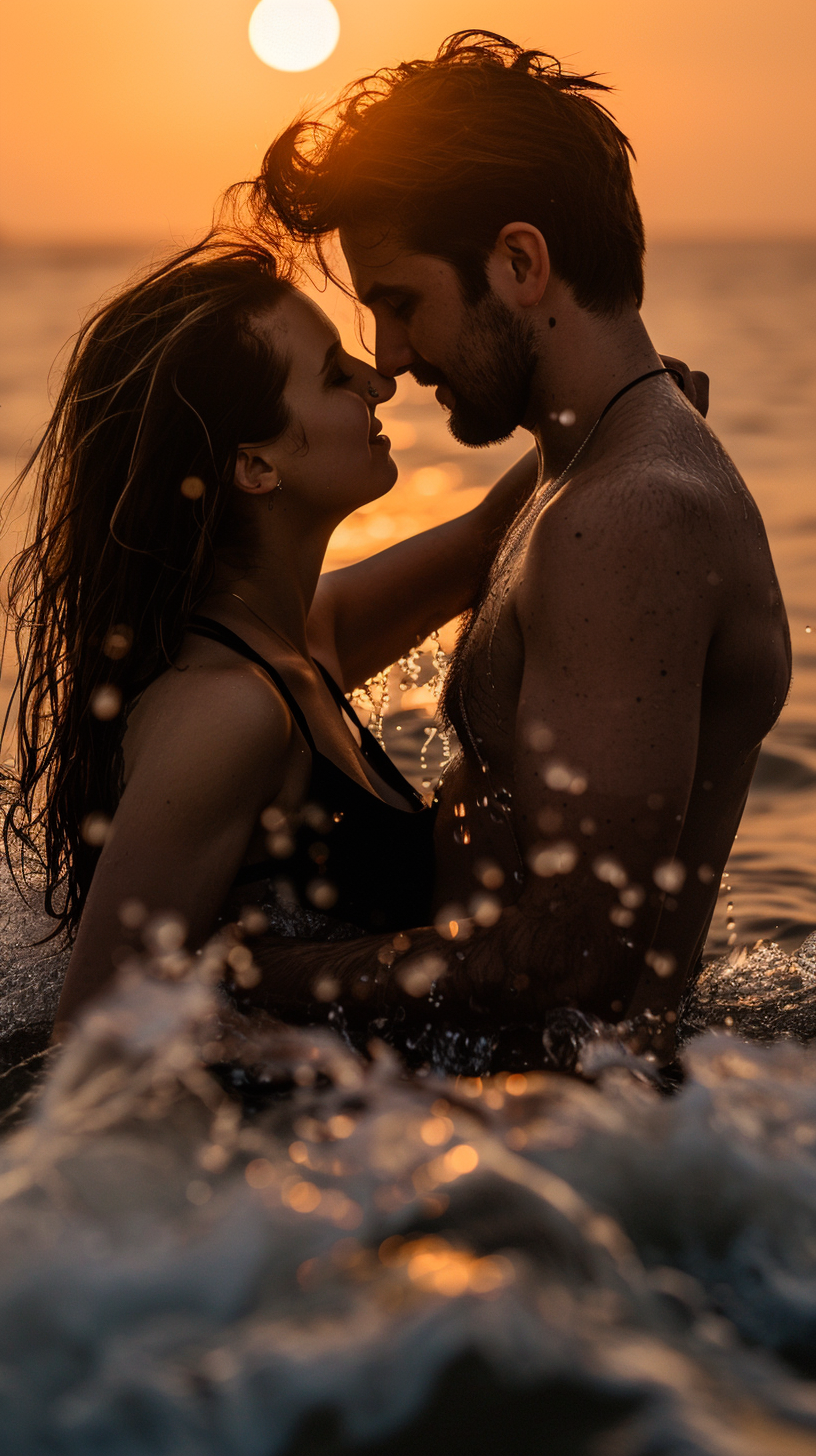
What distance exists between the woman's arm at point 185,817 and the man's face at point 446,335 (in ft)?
3.25

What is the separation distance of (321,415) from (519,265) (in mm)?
582

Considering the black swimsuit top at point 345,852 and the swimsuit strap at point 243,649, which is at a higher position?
the swimsuit strap at point 243,649

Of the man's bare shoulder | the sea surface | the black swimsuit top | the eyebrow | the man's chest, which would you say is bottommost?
the sea surface

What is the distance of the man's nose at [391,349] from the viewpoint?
3.26m

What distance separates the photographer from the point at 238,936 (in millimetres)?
2883

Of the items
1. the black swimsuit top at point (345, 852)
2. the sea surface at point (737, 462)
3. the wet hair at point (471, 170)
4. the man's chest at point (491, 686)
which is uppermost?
the wet hair at point (471, 170)

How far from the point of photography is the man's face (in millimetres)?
3117

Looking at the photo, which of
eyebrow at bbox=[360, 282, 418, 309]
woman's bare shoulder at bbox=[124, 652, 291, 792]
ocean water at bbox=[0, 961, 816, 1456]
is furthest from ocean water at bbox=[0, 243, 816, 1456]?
eyebrow at bbox=[360, 282, 418, 309]

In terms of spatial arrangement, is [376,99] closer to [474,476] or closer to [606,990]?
[606,990]

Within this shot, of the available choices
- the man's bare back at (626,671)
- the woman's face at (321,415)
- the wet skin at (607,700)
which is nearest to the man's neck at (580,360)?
the wet skin at (607,700)

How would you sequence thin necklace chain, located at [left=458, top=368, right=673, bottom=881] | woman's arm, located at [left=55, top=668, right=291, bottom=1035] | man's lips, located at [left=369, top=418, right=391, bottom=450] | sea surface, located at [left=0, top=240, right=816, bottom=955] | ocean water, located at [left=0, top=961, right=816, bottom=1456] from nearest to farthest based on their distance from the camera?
ocean water, located at [left=0, top=961, right=816, bottom=1456]
woman's arm, located at [left=55, top=668, right=291, bottom=1035]
thin necklace chain, located at [left=458, top=368, right=673, bottom=881]
man's lips, located at [left=369, top=418, right=391, bottom=450]
sea surface, located at [left=0, top=240, right=816, bottom=955]

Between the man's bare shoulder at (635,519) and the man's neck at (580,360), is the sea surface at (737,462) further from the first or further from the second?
the man's bare shoulder at (635,519)

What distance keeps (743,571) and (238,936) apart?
1.33 metres

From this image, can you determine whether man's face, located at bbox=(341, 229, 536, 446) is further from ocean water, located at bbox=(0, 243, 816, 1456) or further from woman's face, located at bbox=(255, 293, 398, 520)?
ocean water, located at bbox=(0, 243, 816, 1456)
